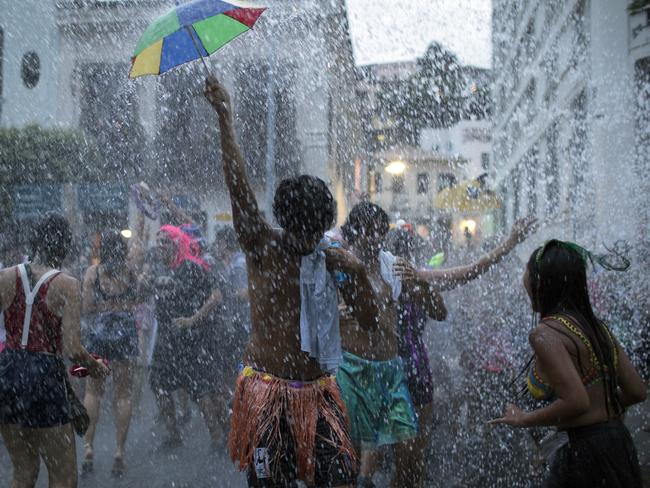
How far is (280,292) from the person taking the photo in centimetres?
251

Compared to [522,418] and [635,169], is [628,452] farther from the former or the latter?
[635,169]

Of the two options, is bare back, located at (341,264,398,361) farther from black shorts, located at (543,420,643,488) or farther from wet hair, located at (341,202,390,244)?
black shorts, located at (543,420,643,488)

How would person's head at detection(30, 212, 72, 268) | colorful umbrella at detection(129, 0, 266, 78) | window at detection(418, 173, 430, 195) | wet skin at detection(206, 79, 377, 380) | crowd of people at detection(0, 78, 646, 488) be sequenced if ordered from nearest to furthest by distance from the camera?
crowd of people at detection(0, 78, 646, 488) → wet skin at detection(206, 79, 377, 380) → colorful umbrella at detection(129, 0, 266, 78) → person's head at detection(30, 212, 72, 268) → window at detection(418, 173, 430, 195)

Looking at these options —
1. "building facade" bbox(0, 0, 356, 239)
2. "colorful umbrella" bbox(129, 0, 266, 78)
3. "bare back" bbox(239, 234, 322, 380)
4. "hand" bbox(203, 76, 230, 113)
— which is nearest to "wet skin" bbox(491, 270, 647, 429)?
"bare back" bbox(239, 234, 322, 380)

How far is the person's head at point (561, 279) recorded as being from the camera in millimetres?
2262

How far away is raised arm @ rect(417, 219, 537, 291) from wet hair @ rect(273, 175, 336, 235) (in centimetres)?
126

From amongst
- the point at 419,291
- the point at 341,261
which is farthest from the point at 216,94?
the point at 419,291

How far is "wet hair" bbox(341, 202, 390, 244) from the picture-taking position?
3.62 metres

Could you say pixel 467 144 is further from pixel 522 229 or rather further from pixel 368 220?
pixel 368 220

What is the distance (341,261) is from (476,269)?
1480 millimetres

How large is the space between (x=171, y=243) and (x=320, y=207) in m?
3.00

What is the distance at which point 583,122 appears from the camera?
11320mm

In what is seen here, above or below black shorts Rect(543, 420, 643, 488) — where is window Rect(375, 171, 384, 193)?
above

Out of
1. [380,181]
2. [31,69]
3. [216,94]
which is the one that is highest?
[31,69]
